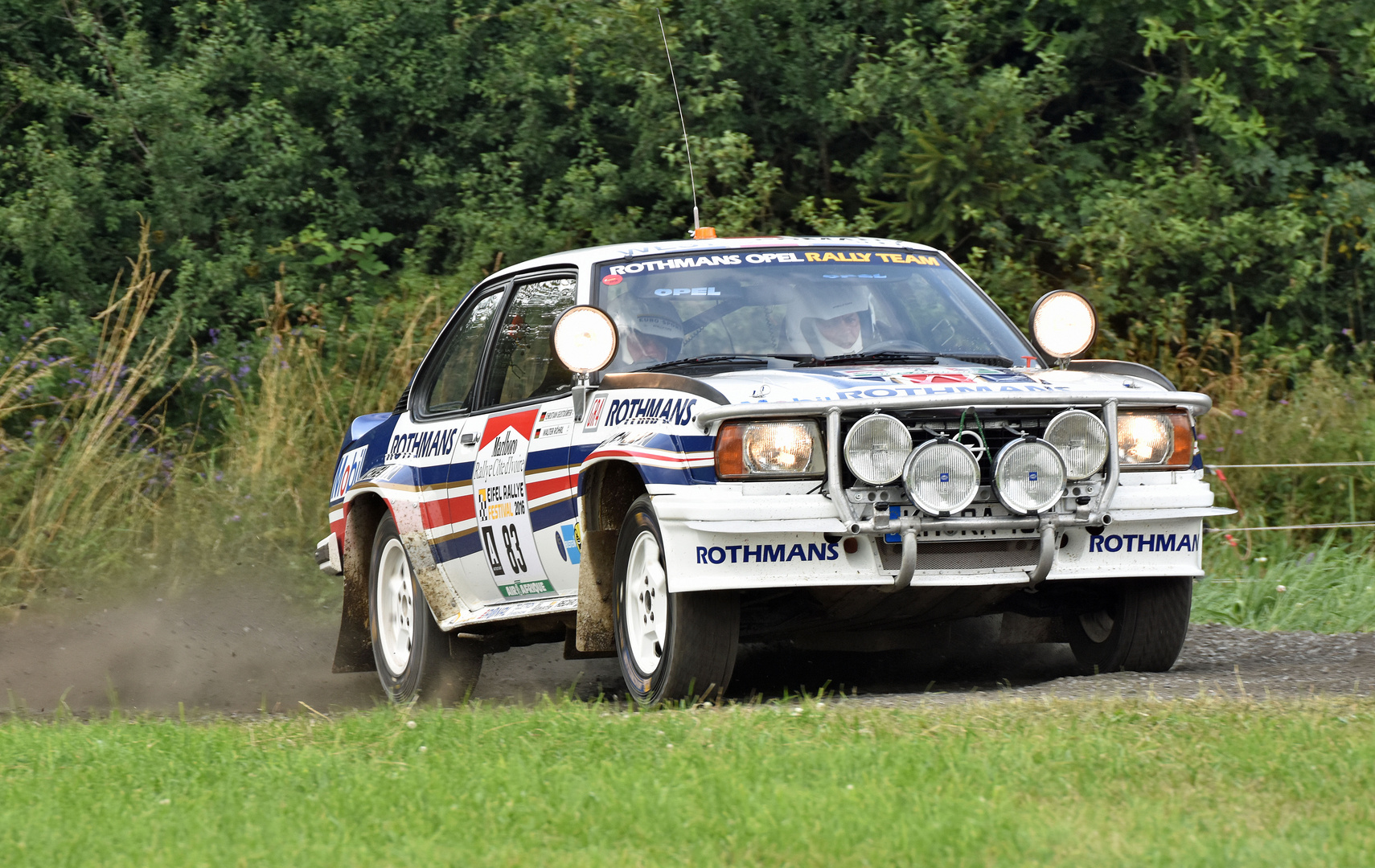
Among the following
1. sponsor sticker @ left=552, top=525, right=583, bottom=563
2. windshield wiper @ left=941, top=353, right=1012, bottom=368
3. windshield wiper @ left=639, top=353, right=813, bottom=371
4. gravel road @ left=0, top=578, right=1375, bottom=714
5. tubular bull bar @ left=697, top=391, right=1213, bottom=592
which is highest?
windshield wiper @ left=941, top=353, right=1012, bottom=368

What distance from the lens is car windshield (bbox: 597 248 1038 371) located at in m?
6.63

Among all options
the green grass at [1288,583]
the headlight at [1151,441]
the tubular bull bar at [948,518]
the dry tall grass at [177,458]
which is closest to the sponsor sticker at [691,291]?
the tubular bull bar at [948,518]

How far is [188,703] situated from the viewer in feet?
27.5

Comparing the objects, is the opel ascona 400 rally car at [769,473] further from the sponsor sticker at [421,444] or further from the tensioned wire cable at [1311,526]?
the tensioned wire cable at [1311,526]

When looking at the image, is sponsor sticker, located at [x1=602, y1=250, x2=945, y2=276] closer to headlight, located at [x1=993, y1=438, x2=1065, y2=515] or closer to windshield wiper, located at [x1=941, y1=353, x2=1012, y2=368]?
windshield wiper, located at [x1=941, y1=353, x2=1012, y2=368]

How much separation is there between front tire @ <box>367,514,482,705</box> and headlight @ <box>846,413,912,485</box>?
2546 millimetres

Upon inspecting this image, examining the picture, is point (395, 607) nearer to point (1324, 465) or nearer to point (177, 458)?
point (177, 458)

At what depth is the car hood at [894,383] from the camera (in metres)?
5.74

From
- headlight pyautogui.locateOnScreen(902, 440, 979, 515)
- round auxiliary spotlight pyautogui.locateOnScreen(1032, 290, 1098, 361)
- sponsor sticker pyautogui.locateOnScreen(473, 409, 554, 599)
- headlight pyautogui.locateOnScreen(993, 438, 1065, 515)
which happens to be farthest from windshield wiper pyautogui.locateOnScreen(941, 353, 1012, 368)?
sponsor sticker pyautogui.locateOnScreen(473, 409, 554, 599)

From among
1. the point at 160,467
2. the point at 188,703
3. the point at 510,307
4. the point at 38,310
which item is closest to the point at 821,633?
the point at 510,307

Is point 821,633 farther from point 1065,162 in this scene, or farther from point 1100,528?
point 1065,162

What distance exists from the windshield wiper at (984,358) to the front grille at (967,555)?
100 centimetres

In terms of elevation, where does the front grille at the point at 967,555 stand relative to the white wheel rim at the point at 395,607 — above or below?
above

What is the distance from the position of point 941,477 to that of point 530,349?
2212mm
